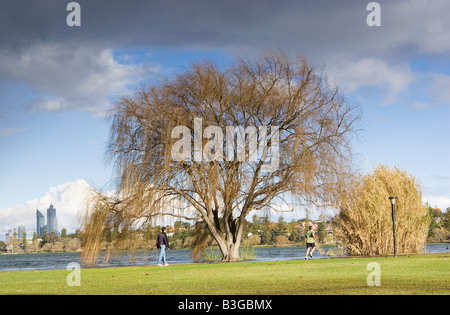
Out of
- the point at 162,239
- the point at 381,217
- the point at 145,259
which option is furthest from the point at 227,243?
the point at 381,217

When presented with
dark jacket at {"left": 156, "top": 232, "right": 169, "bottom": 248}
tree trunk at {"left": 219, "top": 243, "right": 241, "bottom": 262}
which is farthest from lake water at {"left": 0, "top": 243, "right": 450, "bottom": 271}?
dark jacket at {"left": 156, "top": 232, "right": 169, "bottom": 248}

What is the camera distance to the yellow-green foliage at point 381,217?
1224 inches

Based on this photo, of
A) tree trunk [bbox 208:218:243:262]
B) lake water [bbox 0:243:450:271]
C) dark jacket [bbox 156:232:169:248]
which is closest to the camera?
dark jacket [bbox 156:232:169:248]

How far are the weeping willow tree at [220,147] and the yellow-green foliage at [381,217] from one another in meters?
2.98

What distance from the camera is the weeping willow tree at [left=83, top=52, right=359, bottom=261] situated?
28422 millimetres

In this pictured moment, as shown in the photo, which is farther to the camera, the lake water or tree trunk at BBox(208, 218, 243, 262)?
tree trunk at BBox(208, 218, 243, 262)

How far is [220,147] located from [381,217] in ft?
35.3

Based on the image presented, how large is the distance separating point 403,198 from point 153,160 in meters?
15.7

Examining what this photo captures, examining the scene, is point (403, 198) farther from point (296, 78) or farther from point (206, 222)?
point (206, 222)

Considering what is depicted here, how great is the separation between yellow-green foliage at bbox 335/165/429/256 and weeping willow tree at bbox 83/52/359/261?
9.79 ft

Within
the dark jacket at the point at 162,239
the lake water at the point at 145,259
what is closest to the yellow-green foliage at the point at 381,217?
the lake water at the point at 145,259

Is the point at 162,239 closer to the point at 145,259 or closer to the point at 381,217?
the point at 145,259

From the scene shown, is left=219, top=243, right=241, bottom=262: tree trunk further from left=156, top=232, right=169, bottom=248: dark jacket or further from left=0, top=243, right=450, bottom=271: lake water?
left=156, top=232, right=169, bottom=248: dark jacket
